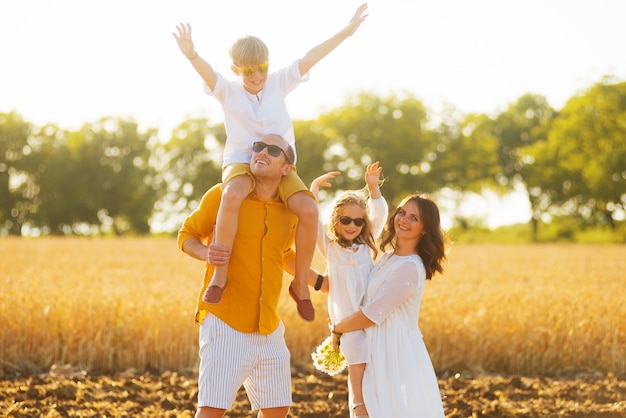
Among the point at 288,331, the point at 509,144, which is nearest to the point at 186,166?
the point at 509,144

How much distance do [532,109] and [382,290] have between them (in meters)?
62.5

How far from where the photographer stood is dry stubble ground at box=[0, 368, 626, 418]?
7570mm

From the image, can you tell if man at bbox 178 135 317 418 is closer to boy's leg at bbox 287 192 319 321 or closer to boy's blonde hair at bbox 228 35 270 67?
boy's leg at bbox 287 192 319 321

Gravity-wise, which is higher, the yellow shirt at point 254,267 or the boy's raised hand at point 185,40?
the boy's raised hand at point 185,40

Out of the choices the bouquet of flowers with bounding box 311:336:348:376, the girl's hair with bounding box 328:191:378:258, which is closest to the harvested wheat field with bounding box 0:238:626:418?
the bouquet of flowers with bounding box 311:336:348:376

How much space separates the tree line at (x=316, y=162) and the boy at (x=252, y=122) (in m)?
46.0

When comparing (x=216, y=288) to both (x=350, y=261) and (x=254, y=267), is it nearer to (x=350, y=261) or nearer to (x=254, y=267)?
(x=254, y=267)

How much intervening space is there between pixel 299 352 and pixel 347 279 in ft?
16.7

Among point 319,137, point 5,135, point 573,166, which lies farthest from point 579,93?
point 5,135

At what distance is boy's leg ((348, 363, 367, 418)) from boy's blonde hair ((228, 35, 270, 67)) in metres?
1.98

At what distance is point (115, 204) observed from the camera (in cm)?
5556

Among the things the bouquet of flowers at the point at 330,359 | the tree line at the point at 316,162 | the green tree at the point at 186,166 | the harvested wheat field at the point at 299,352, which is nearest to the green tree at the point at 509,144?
the tree line at the point at 316,162

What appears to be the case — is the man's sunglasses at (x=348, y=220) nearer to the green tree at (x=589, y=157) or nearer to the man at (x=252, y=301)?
the man at (x=252, y=301)

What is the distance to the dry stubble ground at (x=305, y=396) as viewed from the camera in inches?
298
